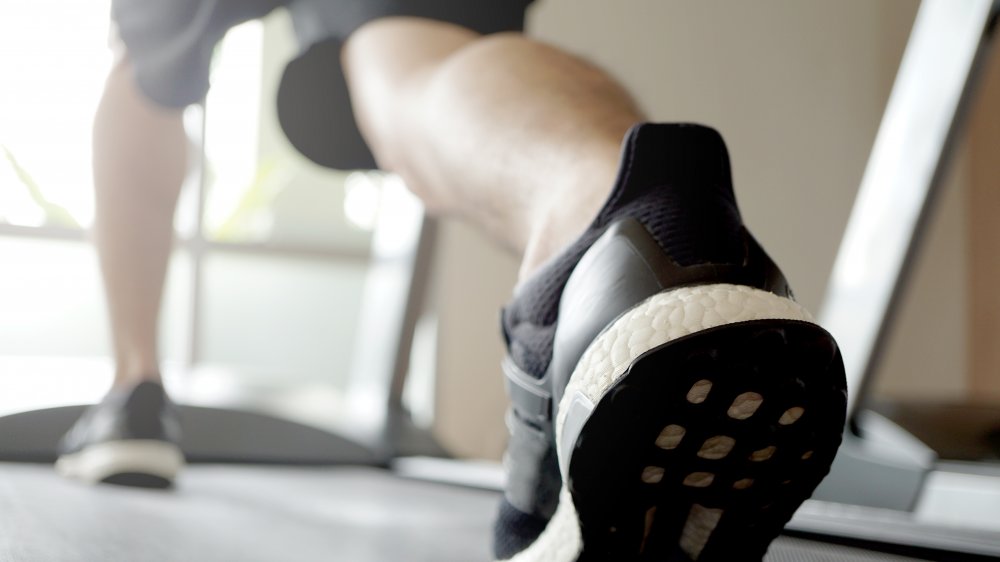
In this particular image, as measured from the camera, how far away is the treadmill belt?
663 mm

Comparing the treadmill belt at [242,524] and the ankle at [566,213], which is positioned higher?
the ankle at [566,213]

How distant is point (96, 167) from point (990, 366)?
6.94 ft

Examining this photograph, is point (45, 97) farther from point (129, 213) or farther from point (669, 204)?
point (669, 204)

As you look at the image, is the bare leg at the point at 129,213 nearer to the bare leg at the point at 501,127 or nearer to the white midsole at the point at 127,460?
the white midsole at the point at 127,460

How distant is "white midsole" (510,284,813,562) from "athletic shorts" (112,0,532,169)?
0.48 m

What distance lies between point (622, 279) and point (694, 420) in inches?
3.3

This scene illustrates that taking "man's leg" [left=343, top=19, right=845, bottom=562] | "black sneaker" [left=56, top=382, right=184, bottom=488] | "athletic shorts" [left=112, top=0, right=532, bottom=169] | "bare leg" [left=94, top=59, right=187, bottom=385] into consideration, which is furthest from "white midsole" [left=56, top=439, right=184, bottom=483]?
"man's leg" [left=343, top=19, right=845, bottom=562]

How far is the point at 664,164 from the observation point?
1.60 ft

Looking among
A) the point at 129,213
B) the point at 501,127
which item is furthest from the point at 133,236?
the point at 501,127

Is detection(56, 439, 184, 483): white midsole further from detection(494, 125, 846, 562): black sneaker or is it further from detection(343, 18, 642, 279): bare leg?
detection(494, 125, 846, 562): black sneaker

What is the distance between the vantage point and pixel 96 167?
3.68ft

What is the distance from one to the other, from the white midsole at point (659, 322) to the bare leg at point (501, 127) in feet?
0.40

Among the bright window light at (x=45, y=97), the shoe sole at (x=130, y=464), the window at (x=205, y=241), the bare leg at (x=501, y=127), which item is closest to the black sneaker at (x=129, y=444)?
the shoe sole at (x=130, y=464)

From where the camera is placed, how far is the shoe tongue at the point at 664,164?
486mm
